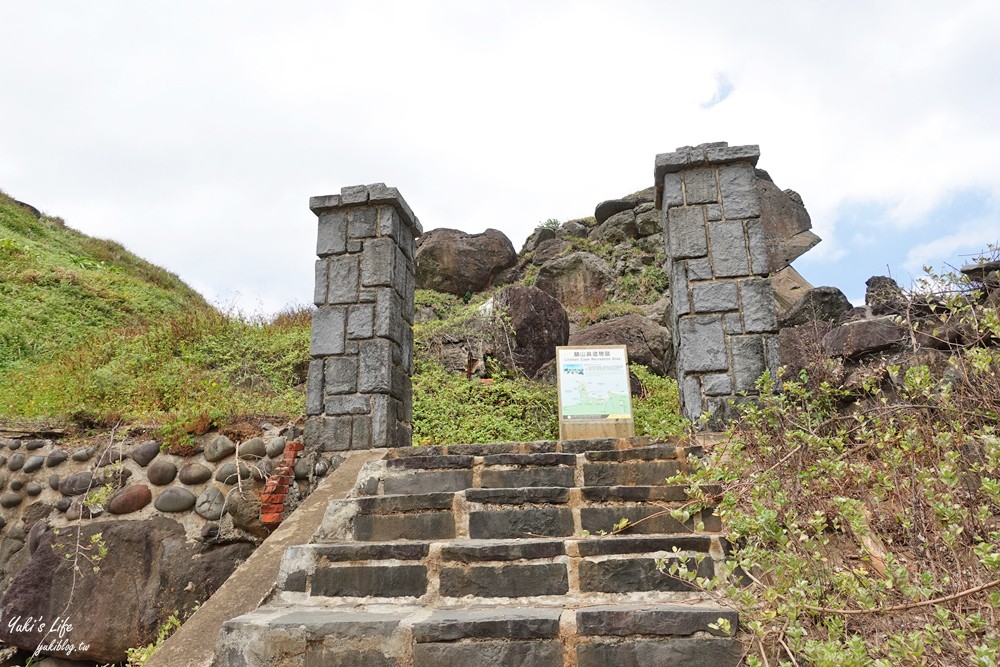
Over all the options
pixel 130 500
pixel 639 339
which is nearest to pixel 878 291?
pixel 639 339

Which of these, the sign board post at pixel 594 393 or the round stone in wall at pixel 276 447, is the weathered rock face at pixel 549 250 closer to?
the sign board post at pixel 594 393

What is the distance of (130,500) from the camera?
495cm

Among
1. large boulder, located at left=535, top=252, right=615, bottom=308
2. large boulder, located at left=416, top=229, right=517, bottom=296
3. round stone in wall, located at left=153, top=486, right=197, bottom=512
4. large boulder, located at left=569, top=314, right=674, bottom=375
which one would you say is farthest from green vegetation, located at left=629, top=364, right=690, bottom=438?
large boulder, located at left=416, top=229, right=517, bottom=296

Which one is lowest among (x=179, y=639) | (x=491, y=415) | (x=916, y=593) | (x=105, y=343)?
(x=179, y=639)

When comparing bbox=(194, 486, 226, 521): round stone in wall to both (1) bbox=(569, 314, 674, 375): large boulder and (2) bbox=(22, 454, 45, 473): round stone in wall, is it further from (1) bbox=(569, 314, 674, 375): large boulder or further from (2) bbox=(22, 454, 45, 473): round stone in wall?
Result: (1) bbox=(569, 314, 674, 375): large boulder

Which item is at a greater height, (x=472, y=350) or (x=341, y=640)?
(x=472, y=350)

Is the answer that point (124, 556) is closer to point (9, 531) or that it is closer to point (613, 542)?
point (9, 531)

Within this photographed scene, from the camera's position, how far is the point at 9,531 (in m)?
5.35

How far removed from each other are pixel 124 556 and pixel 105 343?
5646 millimetres

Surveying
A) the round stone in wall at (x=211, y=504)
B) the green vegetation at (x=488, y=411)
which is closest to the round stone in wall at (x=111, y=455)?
the round stone in wall at (x=211, y=504)

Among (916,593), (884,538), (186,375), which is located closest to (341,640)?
(916,593)

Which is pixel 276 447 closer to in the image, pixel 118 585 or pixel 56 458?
pixel 118 585

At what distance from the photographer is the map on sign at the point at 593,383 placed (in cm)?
538

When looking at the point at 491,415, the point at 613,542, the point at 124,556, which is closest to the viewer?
the point at 613,542
